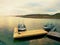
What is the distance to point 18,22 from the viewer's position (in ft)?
6.27

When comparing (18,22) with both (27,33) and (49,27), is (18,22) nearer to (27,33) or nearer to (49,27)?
(27,33)

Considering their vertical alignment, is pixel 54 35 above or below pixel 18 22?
below

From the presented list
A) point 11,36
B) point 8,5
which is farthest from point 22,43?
point 8,5

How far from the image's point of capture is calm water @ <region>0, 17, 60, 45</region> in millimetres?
1754

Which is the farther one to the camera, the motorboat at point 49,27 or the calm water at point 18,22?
the motorboat at point 49,27

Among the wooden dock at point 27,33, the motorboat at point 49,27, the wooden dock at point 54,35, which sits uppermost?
the motorboat at point 49,27

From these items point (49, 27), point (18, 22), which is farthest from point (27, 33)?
point (49, 27)

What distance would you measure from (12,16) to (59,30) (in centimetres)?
66

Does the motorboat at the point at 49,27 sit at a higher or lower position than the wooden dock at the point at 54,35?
higher

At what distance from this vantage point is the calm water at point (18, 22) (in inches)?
69.1

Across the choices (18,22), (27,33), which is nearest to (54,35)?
(27,33)

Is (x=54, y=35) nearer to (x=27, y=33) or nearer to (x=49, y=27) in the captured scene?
(x=49, y=27)

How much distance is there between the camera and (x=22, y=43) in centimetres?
174

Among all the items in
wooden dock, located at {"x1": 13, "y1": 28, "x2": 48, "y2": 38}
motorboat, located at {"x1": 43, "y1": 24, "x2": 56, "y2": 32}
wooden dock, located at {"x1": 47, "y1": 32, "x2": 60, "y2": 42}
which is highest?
motorboat, located at {"x1": 43, "y1": 24, "x2": 56, "y2": 32}
